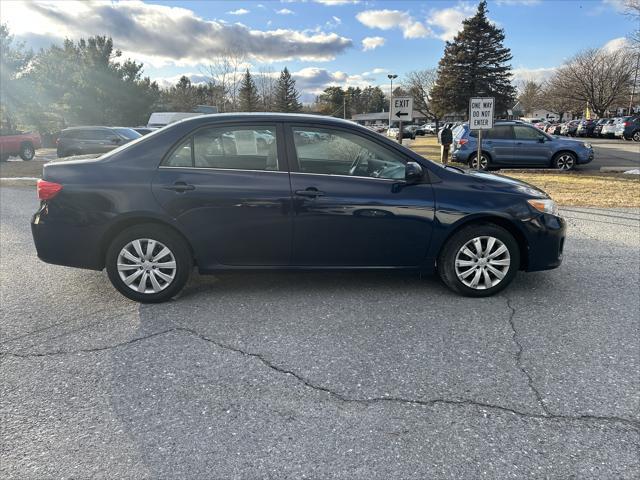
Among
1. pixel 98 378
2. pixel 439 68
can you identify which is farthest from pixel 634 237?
pixel 439 68

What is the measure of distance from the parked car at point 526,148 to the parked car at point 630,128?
21.9 metres

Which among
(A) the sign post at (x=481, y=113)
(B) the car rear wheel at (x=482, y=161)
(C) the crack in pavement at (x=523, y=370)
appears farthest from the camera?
(B) the car rear wheel at (x=482, y=161)

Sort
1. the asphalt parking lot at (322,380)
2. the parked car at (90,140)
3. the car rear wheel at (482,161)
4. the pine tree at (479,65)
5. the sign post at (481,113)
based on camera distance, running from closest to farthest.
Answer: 1. the asphalt parking lot at (322,380)
2. the sign post at (481,113)
3. the car rear wheel at (482,161)
4. the parked car at (90,140)
5. the pine tree at (479,65)

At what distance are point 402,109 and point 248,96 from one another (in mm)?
58098

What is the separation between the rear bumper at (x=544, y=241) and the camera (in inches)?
164

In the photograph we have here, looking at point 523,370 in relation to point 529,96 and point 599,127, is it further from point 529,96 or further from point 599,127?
point 529,96

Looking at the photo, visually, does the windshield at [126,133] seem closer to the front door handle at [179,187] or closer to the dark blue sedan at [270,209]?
the dark blue sedan at [270,209]

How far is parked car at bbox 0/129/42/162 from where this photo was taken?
20.1 m

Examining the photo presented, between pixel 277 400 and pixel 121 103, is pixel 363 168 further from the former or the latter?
pixel 121 103

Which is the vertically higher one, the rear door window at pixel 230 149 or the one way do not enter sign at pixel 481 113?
the one way do not enter sign at pixel 481 113

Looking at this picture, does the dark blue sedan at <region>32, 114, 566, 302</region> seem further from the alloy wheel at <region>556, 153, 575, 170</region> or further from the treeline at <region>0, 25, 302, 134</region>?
the treeline at <region>0, 25, 302, 134</region>

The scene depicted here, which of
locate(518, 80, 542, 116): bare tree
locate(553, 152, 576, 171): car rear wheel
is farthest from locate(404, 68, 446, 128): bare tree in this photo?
locate(553, 152, 576, 171): car rear wheel

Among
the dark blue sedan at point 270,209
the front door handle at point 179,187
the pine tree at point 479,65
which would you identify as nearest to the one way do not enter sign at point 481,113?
the dark blue sedan at point 270,209

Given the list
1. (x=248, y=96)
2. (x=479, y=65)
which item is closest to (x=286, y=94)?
(x=248, y=96)
